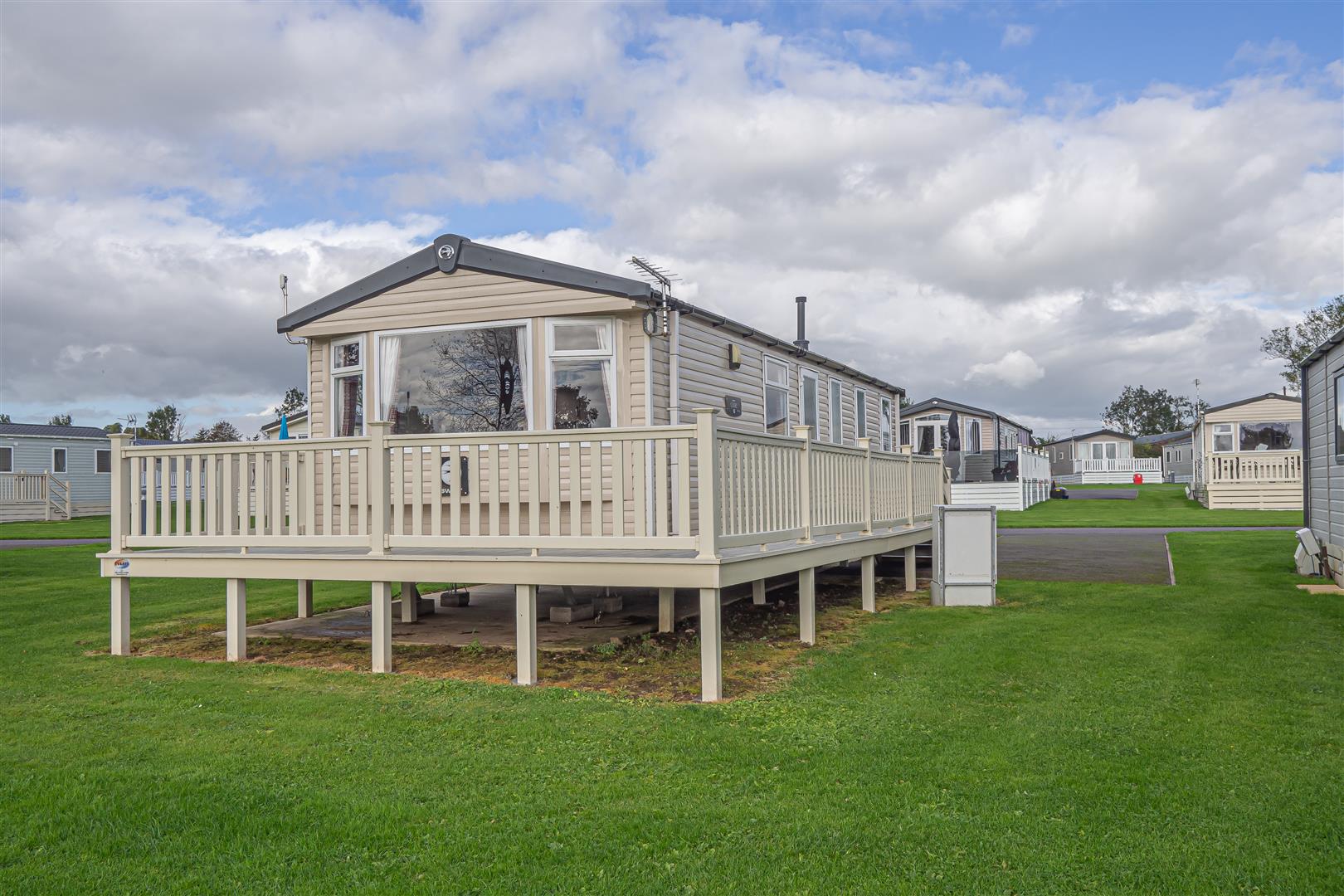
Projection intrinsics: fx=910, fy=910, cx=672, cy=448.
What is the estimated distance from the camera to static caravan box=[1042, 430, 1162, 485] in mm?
53719

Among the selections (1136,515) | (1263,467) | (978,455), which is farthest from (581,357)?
(978,455)

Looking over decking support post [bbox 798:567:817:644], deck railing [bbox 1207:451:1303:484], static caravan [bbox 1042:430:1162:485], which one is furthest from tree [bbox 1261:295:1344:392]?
decking support post [bbox 798:567:817:644]

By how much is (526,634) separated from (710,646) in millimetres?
1296

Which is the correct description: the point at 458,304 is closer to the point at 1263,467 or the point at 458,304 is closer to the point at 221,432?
the point at 1263,467

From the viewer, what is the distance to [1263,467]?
25.3 meters

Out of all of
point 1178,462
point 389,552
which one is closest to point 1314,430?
point 389,552

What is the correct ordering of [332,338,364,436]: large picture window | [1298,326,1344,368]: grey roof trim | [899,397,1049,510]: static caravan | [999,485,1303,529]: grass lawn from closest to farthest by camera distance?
1. [332,338,364,436]: large picture window
2. [1298,326,1344,368]: grey roof trim
3. [999,485,1303,529]: grass lawn
4. [899,397,1049,510]: static caravan

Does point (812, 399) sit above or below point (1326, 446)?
above

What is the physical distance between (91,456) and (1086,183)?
3498 centimetres

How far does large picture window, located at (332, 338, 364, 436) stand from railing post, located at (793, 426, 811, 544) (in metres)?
4.37

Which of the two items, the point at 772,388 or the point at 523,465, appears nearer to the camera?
the point at 523,465

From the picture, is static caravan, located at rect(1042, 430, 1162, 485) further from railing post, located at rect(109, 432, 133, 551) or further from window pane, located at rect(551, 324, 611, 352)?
railing post, located at rect(109, 432, 133, 551)

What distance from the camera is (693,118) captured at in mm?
14195

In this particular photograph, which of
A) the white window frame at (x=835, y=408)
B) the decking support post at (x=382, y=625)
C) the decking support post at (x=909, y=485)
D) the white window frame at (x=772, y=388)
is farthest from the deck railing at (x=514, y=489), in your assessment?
the white window frame at (x=835, y=408)
